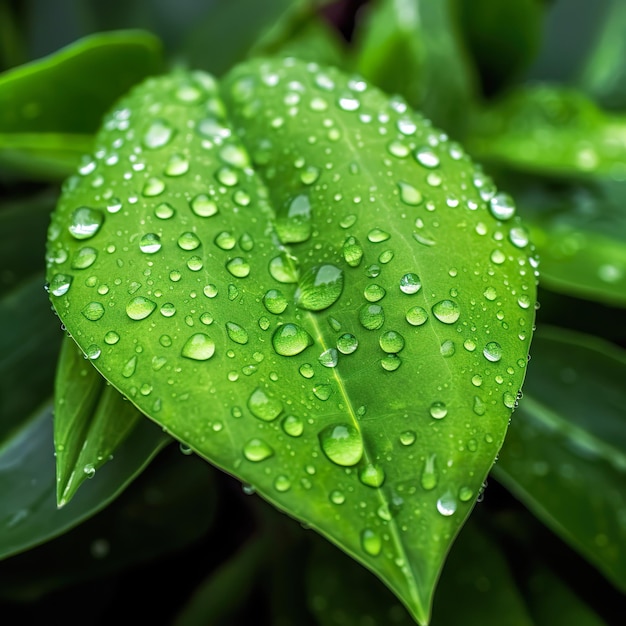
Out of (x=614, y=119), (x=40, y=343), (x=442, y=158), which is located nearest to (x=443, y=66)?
(x=614, y=119)

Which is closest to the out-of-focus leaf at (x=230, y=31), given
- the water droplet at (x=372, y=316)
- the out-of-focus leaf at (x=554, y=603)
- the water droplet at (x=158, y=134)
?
the water droplet at (x=158, y=134)

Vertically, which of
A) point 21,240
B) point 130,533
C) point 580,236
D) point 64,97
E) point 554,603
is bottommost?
point 554,603

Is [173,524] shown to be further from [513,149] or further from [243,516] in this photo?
[513,149]

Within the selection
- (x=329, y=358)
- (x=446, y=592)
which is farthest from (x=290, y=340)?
(x=446, y=592)

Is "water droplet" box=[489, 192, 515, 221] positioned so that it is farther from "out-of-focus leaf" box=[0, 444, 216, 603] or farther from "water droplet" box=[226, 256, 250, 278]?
"out-of-focus leaf" box=[0, 444, 216, 603]

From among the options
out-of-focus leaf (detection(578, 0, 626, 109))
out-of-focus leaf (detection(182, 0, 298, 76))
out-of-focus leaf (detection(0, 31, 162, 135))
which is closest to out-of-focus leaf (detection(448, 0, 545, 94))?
out-of-focus leaf (detection(578, 0, 626, 109))

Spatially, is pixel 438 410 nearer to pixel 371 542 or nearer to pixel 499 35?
pixel 371 542
